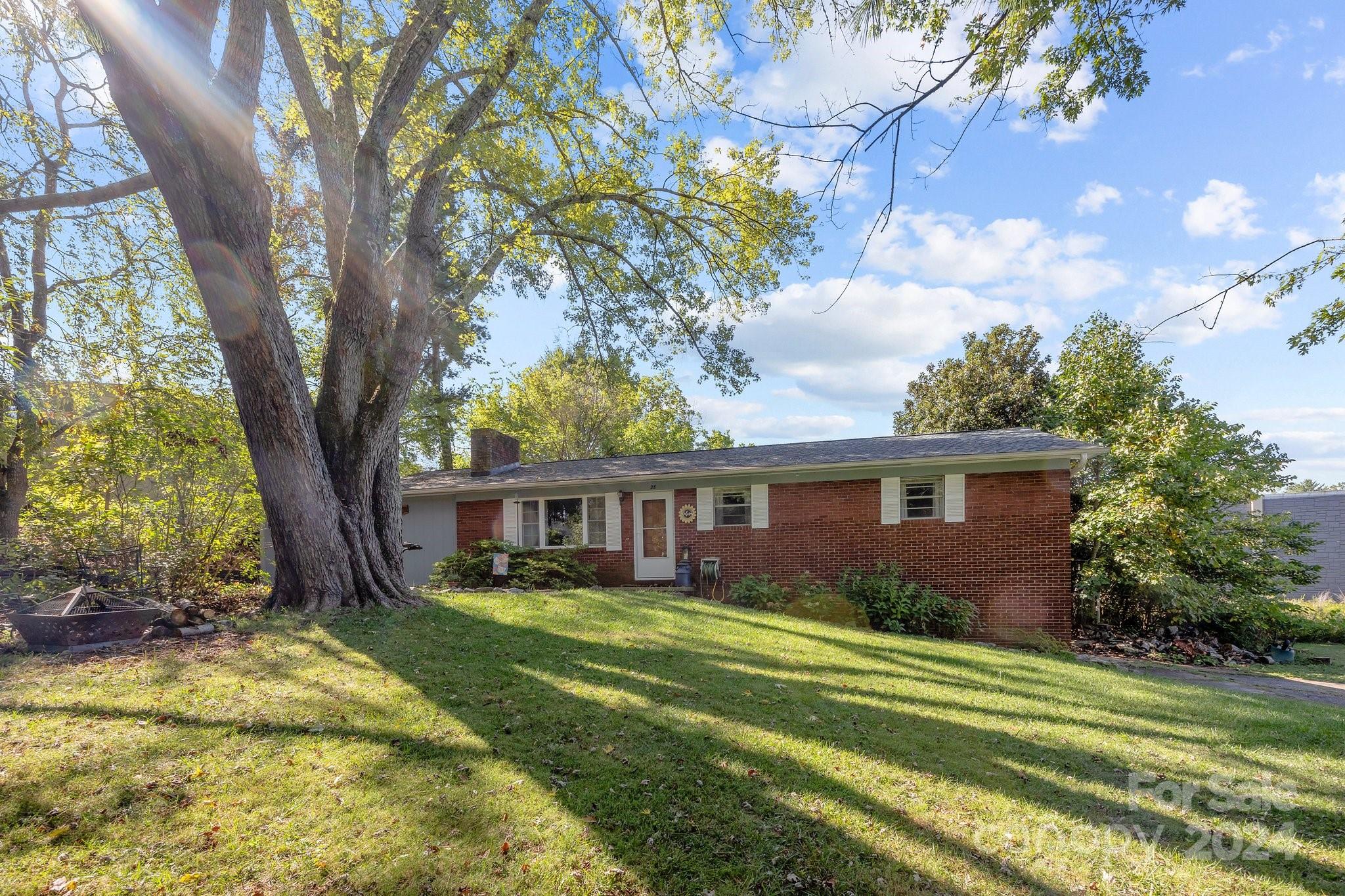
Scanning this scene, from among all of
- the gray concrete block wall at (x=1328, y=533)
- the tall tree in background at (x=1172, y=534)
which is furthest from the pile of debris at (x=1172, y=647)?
the gray concrete block wall at (x=1328, y=533)

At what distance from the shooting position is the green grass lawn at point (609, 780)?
2.61m

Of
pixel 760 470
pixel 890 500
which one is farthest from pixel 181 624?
pixel 890 500

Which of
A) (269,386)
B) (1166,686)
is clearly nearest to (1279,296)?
(1166,686)

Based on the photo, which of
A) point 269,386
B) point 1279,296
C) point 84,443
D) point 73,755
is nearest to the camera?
point 73,755

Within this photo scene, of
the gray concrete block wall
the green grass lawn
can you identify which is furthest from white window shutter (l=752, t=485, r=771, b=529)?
the gray concrete block wall

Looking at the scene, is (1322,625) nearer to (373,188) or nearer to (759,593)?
(759,593)

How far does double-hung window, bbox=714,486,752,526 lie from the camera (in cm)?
1234

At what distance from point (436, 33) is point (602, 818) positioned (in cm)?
822

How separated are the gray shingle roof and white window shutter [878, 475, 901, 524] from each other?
540mm

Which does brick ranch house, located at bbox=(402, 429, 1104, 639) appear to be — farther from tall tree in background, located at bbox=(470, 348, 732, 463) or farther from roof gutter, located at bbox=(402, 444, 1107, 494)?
tall tree in background, located at bbox=(470, 348, 732, 463)

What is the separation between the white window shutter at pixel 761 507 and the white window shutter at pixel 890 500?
2.16 meters

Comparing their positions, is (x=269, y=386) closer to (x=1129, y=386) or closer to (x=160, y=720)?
(x=160, y=720)

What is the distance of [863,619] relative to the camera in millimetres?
10391

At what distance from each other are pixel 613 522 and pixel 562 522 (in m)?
1.47
